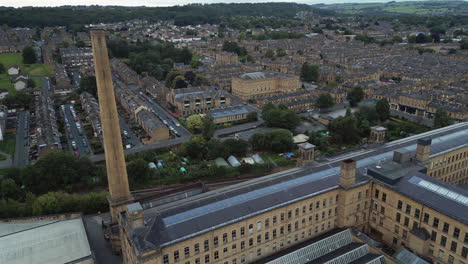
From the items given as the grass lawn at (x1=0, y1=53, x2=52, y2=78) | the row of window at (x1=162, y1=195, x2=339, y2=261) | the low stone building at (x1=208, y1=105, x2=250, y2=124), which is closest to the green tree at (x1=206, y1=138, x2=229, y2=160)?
the low stone building at (x1=208, y1=105, x2=250, y2=124)

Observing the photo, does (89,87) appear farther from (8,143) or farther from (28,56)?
(28,56)

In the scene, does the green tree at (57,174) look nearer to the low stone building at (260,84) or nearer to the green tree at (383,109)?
the low stone building at (260,84)

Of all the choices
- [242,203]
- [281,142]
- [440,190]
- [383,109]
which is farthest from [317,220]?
[383,109]

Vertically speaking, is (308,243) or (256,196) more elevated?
(256,196)

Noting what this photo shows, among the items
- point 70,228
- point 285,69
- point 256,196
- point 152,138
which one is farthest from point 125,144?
point 285,69

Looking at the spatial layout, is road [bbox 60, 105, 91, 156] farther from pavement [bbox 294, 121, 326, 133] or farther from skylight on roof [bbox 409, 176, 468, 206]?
Result: skylight on roof [bbox 409, 176, 468, 206]

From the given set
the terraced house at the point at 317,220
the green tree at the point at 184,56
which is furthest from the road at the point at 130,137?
the green tree at the point at 184,56

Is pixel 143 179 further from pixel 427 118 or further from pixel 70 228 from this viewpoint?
pixel 427 118
